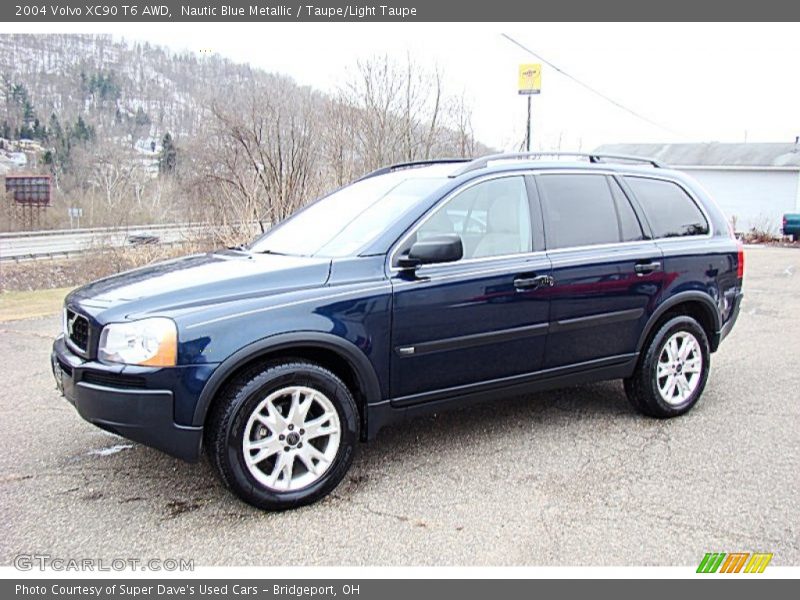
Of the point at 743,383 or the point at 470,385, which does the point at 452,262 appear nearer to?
the point at 470,385

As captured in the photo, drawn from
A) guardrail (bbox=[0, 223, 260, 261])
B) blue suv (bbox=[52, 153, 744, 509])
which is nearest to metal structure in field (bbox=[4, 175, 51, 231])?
guardrail (bbox=[0, 223, 260, 261])

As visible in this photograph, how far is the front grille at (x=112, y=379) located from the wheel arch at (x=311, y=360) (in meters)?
0.30

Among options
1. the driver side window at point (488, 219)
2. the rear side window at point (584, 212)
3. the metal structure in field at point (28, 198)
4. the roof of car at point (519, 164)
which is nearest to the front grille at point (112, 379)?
the driver side window at point (488, 219)

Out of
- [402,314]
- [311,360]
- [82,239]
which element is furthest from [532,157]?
[82,239]

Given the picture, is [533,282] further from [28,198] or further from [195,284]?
[28,198]

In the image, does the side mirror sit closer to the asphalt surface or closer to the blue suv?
the blue suv

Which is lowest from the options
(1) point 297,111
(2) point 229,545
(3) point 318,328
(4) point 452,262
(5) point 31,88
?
(2) point 229,545

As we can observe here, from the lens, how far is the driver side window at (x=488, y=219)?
4008 millimetres

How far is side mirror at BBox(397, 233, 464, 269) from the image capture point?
3625mm

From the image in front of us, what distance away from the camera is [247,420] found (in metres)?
3.28

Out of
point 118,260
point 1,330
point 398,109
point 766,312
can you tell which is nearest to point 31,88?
point 118,260

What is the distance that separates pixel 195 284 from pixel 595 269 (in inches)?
101

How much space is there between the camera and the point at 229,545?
121 inches

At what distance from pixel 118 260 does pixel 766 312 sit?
16.6m
